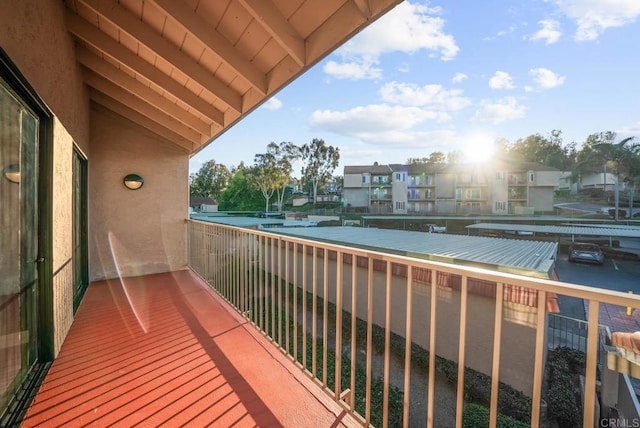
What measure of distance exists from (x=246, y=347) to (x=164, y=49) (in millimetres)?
2741

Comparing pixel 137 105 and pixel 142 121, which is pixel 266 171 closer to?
pixel 142 121

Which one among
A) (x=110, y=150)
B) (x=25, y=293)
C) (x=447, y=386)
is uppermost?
(x=110, y=150)

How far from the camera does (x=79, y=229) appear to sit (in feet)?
12.5

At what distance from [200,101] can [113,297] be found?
2.83m

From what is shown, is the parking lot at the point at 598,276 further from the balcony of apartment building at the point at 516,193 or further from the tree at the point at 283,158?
the tree at the point at 283,158

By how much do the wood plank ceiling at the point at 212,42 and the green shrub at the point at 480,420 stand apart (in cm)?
476

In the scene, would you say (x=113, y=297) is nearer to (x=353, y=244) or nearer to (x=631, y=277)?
(x=353, y=244)

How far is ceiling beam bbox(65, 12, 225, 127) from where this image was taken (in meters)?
2.60

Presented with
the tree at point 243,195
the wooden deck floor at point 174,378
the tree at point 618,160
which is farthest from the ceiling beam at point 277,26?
the tree at point 618,160

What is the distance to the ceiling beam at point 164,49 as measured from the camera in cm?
225

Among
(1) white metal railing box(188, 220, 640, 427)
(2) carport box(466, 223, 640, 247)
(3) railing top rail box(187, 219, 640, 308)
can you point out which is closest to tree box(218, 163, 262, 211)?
(2) carport box(466, 223, 640, 247)

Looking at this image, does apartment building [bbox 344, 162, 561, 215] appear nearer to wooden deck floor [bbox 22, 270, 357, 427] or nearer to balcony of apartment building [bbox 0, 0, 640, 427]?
balcony of apartment building [bbox 0, 0, 640, 427]

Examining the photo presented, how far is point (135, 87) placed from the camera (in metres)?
3.46

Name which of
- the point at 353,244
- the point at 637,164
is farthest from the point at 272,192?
the point at 637,164
